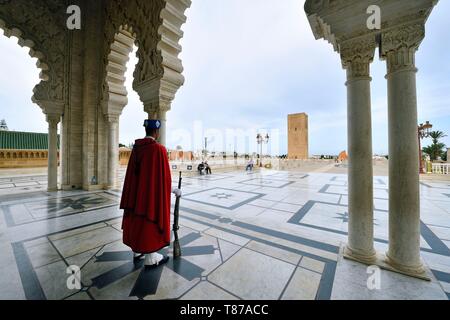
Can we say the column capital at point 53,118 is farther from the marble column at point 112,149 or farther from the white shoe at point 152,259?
the white shoe at point 152,259

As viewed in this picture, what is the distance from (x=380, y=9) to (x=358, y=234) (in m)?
2.69

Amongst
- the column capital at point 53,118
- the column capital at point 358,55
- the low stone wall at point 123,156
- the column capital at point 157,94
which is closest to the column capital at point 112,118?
the column capital at point 53,118

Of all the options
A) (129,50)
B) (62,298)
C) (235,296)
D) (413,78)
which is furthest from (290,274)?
(129,50)

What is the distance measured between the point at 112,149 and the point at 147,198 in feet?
19.4

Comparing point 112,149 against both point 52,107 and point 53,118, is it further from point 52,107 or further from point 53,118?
point 52,107

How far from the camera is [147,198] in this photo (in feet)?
6.80

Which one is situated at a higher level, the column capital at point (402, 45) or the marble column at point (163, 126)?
the column capital at point (402, 45)

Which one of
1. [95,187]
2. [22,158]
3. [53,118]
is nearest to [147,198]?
[95,187]

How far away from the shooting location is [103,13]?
661cm

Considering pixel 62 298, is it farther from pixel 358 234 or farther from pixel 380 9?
pixel 380 9

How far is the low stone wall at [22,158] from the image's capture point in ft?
44.3

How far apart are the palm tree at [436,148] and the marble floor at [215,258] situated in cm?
2839

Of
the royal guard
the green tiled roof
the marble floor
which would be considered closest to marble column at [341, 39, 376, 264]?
the marble floor

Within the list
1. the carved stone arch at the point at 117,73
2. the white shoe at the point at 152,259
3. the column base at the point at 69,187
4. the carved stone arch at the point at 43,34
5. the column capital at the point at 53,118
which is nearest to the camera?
the white shoe at the point at 152,259
